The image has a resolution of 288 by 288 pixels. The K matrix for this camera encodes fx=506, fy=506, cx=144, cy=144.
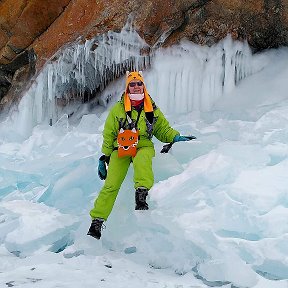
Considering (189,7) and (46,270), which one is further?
(189,7)

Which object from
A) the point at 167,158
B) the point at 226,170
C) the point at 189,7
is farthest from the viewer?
the point at 189,7

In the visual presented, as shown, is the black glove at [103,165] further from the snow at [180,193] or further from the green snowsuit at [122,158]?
the snow at [180,193]

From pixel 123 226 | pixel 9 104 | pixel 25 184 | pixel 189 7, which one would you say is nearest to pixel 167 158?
pixel 123 226

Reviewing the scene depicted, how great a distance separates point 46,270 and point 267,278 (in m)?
1.95

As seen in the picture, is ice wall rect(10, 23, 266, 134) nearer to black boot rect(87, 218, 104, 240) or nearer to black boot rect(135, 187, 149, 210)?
black boot rect(135, 187, 149, 210)

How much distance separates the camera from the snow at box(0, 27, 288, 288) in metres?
4.54

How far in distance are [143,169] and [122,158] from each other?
0.41m

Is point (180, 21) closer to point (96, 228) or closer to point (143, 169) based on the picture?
point (143, 169)

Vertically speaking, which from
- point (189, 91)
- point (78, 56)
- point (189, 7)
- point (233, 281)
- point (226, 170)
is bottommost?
point (233, 281)

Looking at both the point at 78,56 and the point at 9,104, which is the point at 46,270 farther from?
the point at 9,104

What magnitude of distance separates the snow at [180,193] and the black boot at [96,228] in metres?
0.07

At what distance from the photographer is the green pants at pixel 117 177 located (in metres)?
5.09

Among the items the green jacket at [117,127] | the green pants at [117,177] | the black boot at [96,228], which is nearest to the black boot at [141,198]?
the green pants at [117,177]

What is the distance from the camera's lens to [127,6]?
8.73m
